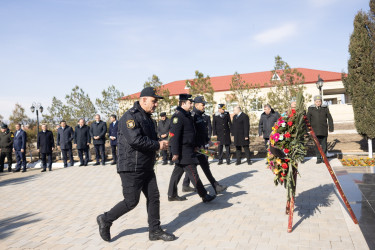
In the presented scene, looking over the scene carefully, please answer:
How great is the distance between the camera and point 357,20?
11.3 meters

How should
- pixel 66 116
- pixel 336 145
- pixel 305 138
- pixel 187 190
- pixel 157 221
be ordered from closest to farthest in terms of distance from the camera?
pixel 157 221, pixel 305 138, pixel 187 190, pixel 336 145, pixel 66 116

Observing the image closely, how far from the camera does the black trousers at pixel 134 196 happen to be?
4133 mm

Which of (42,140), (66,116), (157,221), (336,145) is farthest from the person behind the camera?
(66,116)

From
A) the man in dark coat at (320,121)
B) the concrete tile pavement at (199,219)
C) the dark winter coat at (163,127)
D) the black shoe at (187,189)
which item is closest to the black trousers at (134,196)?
the concrete tile pavement at (199,219)

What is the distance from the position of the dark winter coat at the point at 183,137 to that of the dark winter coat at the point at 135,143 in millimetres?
1579

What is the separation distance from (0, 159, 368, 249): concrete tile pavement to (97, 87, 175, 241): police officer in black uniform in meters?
0.28

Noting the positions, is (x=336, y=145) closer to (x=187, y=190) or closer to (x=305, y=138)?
(x=187, y=190)

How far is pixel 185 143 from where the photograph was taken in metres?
5.94

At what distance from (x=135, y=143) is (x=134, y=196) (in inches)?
29.3

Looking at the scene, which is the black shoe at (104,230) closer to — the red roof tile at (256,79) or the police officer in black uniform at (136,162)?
the police officer in black uniform at (136,162)

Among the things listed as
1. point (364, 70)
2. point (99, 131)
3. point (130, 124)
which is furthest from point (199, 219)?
point (364, 70)

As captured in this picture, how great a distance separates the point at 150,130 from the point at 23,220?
127 inches

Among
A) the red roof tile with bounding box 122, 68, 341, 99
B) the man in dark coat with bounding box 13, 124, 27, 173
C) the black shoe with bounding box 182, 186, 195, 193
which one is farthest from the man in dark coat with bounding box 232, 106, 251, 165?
the red roof tile with bounding box 122, 68, 341, 99

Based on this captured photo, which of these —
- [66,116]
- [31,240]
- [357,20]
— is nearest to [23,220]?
[31,240]
